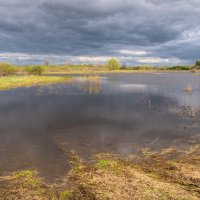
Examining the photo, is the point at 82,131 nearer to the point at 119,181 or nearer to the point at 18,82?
the point at 119,181

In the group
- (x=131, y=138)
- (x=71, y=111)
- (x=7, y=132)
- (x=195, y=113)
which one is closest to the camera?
(x=131, y=138)

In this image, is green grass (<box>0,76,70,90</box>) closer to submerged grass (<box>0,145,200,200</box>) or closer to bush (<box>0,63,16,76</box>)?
bush (<box>0,63,16,76</box>)

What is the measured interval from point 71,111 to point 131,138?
1431cm

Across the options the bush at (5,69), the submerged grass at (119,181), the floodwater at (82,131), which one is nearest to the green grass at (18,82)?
the bush at (5,69)

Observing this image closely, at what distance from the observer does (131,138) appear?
20.9 m

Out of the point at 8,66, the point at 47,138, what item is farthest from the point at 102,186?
the point at 8,66

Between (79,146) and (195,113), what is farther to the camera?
(195,113)

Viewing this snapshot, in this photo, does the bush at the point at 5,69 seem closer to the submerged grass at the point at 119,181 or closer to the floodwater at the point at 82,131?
the floodwater at the point at 82,131

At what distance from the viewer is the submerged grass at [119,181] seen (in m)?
11.0

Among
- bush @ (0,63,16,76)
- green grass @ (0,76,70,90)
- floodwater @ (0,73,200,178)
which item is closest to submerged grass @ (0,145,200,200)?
floodwater @ (0,73,200,178)

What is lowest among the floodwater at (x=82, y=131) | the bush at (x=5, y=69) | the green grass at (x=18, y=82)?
the floodwater at (x=82, y=131)

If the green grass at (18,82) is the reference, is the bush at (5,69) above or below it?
above

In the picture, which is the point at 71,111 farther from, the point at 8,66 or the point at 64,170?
the point at 8,66

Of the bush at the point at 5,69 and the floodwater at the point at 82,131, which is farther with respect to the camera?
the bush at the point at 5,69
